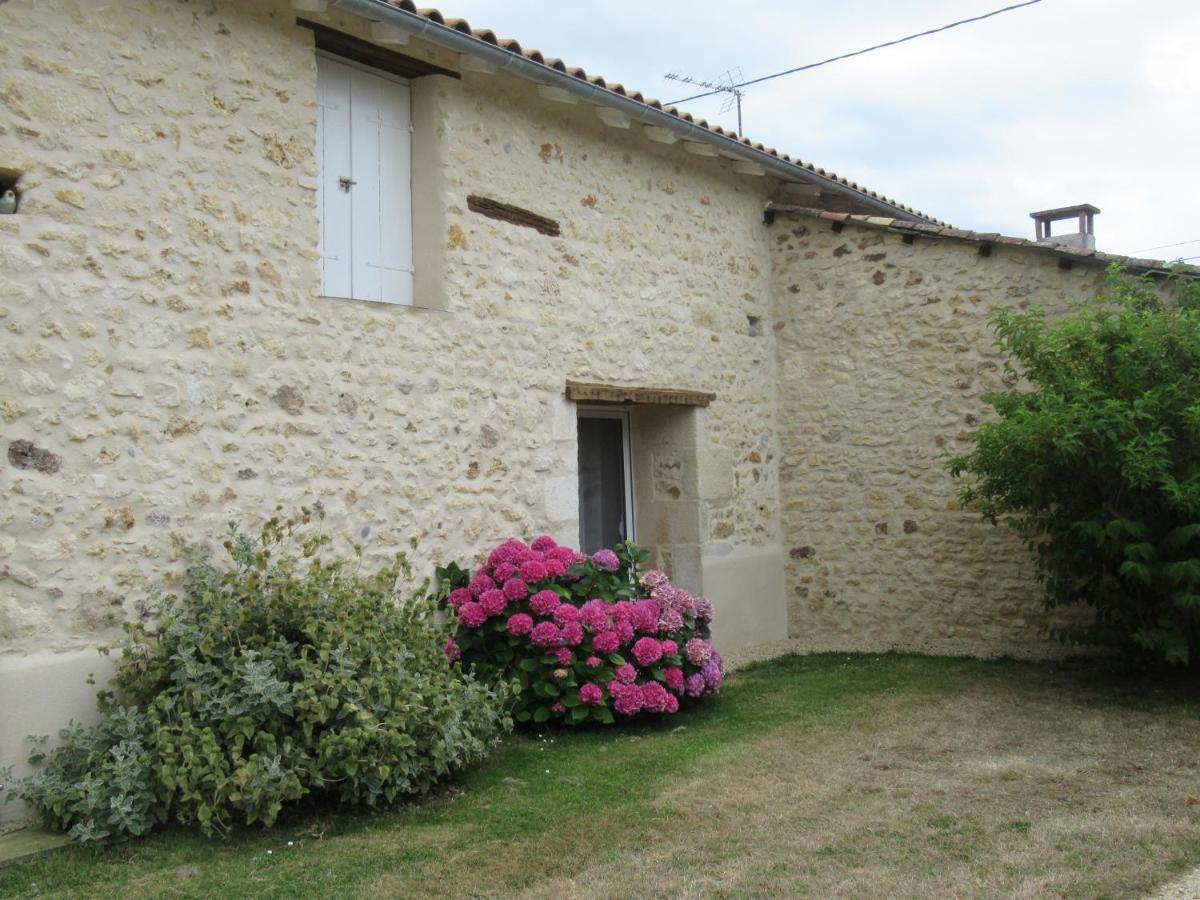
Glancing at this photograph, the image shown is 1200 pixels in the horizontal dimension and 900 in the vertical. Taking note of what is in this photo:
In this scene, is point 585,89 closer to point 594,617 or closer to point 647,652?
point 594,617

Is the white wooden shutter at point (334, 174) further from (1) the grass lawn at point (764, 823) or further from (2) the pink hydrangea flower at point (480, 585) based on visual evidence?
(1) the grass lawn at point (764, 823)

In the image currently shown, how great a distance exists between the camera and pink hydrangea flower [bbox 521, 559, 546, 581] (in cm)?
555

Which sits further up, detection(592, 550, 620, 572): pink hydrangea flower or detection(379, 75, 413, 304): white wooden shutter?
detection(379, 75, 413, 304): white wooden shutter

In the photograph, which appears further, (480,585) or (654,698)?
(480,585)

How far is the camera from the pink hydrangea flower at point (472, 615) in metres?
5.36

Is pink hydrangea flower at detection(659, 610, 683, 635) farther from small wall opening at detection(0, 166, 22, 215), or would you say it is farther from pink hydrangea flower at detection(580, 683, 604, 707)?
small wall opening at detection(0, 166, 22, 215)

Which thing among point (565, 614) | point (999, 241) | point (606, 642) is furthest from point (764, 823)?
point (999, 241)

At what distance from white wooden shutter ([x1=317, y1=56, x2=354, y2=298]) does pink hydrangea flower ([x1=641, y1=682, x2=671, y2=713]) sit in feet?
8.57

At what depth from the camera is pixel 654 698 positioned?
5387mm

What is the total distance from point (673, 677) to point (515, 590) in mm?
980

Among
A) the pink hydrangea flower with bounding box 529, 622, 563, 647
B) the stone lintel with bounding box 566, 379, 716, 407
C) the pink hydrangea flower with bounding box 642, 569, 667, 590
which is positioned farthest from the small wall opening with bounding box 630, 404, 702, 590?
the pink hydrangea flower with bounding box 529, 622, 563, 647

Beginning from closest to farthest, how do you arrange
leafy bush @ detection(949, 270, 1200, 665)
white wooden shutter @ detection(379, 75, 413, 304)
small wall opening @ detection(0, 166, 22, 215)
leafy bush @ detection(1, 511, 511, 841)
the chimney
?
leafy bush @ detection(1, 511, 511, 841) → small wall opening @ detection(0, 166, 22, 215) → leafy bush @ detection(949, 270, 1200, 665) → white wooden shutter @ detection(379, 75, 413, 304) → the chimney

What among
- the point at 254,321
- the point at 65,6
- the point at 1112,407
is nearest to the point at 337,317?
the point at 254,321

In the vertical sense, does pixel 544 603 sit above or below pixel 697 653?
above
